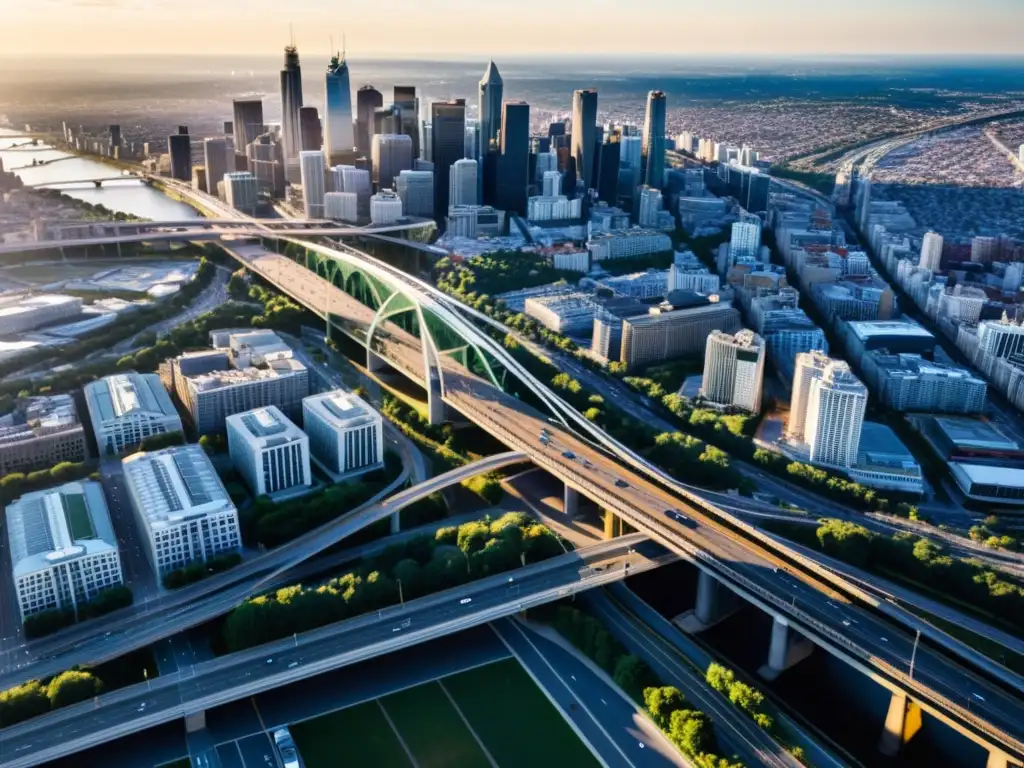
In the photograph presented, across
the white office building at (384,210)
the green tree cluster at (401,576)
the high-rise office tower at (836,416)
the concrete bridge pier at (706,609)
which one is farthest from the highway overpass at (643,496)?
the white office building at (384,210)

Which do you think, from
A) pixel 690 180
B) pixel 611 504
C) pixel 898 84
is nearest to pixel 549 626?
pixel 611 504

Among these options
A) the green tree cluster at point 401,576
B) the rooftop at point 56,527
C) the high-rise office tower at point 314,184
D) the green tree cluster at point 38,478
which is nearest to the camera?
the green tree cluster at point 401,576

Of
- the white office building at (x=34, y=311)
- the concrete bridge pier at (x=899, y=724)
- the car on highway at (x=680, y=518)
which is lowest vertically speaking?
the concrete bridge pier at (x=899, y=724)

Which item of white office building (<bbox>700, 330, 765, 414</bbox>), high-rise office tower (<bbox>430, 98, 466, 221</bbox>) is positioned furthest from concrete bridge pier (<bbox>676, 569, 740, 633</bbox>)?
high-rise office tower (<bbox>430, 98, 466, 221</bbox>)

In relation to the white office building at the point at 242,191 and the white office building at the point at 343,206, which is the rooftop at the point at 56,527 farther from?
the white office building at the point at 242,191

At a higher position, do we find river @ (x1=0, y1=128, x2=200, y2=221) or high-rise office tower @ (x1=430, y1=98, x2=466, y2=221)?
high-rise office tower @ (x1=430, y1=98, x2=466, y2=221)

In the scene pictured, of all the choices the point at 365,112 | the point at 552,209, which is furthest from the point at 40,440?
the point at 365,112

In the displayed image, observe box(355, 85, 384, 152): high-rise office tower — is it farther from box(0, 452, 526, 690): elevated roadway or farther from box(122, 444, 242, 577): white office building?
box(0, 452, 526, 690): elevated roadway
